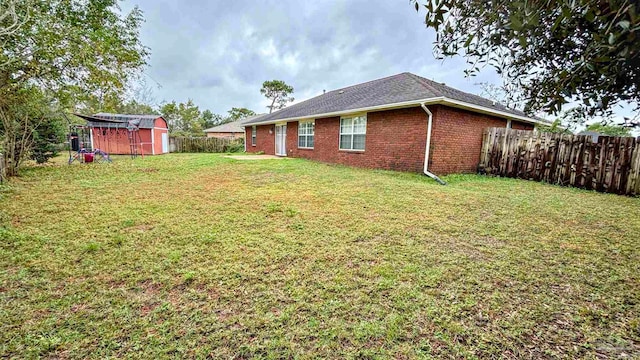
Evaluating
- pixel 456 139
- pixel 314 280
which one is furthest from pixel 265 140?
pixel 314 280

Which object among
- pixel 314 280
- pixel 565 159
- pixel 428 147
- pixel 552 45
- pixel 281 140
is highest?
pixel 552 45

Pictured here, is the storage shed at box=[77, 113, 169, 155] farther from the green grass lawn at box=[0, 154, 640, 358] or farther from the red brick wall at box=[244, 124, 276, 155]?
the green grass lawn at box=[0, 154, 640, 358]

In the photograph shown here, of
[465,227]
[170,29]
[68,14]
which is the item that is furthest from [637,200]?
[170,29]

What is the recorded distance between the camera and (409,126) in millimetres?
9180

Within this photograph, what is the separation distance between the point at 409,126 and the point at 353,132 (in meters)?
2.75

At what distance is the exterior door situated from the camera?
16.5m

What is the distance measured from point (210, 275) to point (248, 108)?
49.8 meters

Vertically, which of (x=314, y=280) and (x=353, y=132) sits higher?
(x=353, y=132)

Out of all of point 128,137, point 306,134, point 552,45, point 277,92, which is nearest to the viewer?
point 552,45

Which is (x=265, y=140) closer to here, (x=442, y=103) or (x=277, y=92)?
(x=442, y=103)

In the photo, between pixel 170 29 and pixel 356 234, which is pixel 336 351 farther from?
pixel 170 29

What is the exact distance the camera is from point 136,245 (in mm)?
3133

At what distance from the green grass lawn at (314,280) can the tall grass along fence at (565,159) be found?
118 inches

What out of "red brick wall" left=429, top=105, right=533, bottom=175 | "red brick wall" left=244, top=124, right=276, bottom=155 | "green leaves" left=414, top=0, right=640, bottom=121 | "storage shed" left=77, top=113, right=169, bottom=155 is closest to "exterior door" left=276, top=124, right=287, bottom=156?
"red brick wall" left=244, top=124, right=276, bottom=155
